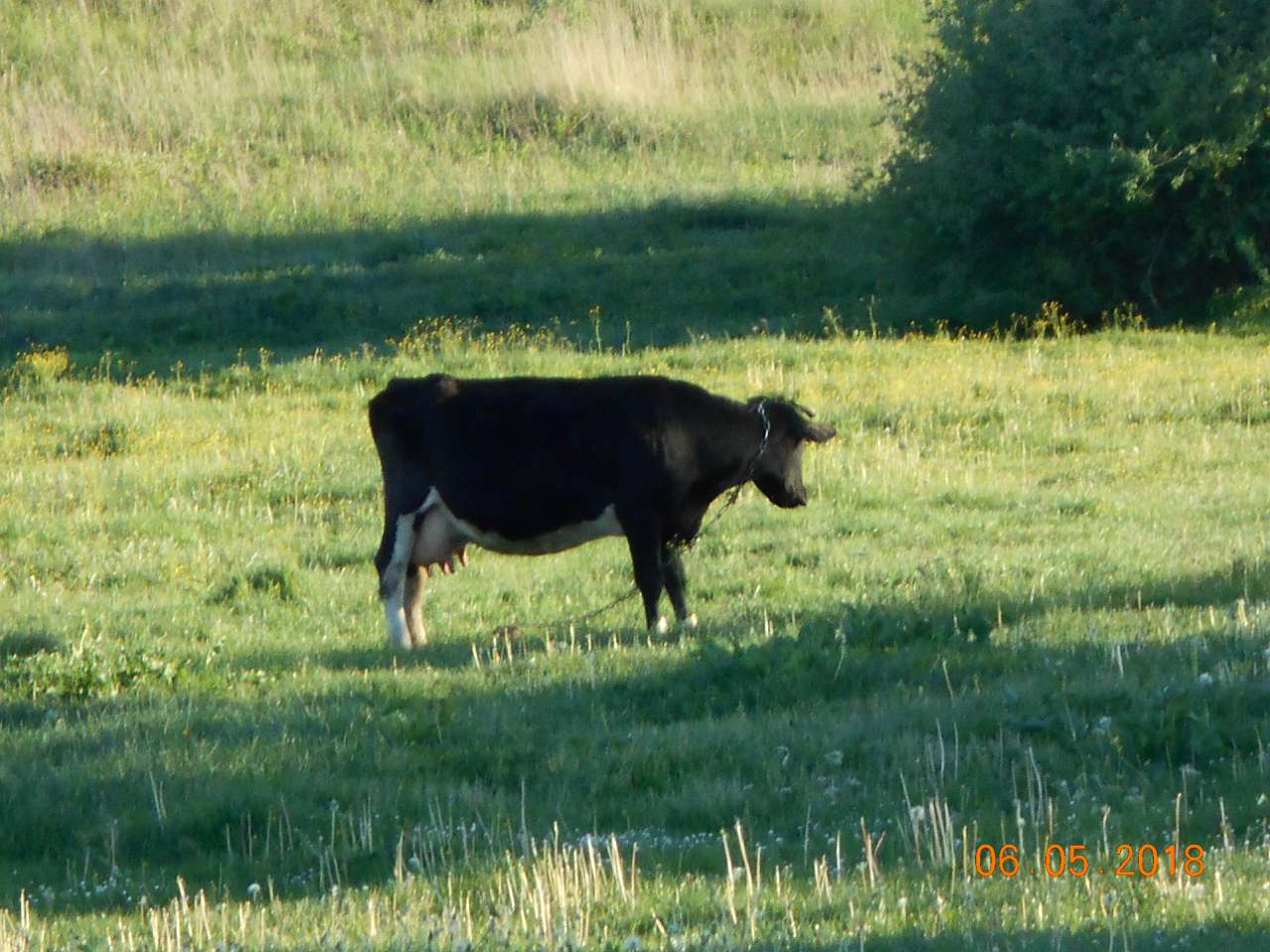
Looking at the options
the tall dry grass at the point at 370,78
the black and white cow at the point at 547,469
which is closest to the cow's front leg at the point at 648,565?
→ the black and white cow at the point at 547,469

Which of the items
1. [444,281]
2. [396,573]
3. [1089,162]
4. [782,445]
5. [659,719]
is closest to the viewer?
[659,719]

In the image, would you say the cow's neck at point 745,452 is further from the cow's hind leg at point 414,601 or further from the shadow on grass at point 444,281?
the shadow on grass at point 444,281

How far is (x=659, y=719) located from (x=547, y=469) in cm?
232

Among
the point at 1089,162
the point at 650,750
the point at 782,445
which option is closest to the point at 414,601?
the point at 782,445

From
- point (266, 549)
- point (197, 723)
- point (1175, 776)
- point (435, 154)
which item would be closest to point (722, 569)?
point (266, 549)

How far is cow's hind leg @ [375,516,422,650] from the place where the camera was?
1029 centimetres

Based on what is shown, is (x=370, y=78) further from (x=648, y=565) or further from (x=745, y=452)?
(x=648, y=565)

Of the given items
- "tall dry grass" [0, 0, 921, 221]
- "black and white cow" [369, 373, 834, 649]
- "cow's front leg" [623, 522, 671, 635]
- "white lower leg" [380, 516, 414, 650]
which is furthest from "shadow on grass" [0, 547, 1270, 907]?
"tall dry grass" [0, 0, 921, 221]

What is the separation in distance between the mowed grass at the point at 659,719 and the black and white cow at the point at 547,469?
1.72 ft

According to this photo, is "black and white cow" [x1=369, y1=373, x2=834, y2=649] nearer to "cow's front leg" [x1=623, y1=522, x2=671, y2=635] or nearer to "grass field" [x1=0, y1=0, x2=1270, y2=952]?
"cow's front leg" [x1=623, y1=522, x2=671, y2=635]

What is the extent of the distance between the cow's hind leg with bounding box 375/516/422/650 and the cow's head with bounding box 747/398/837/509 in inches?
85.1

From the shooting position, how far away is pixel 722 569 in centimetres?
1223

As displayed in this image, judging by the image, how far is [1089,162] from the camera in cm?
2255

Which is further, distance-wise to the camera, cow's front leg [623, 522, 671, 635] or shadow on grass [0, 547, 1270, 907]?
cow's front leg [623, 522, 671, 635]
